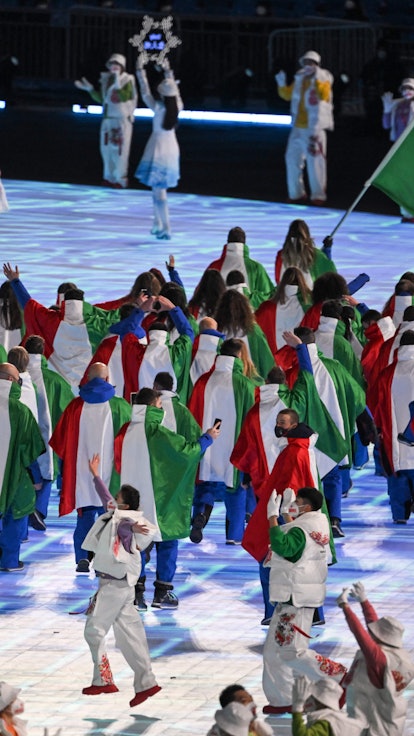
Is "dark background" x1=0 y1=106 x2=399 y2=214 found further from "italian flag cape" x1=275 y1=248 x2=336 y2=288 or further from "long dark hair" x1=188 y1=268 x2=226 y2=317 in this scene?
"long dark hair" x1=188 y1=268 x2=226 y2=317

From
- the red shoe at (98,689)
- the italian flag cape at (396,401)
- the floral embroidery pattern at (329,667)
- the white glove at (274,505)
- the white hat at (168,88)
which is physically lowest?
the red shoe at (98,689)

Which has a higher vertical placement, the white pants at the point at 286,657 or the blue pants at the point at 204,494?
the white pants at the point at 286,657

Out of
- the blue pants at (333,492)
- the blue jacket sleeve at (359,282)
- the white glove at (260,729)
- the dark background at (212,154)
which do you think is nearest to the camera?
the white glove at (260,729)

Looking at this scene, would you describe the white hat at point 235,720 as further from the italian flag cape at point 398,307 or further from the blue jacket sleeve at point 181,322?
the italian flag cape at point 398,307

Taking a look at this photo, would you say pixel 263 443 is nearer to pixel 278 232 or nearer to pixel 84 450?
pixel 84 450

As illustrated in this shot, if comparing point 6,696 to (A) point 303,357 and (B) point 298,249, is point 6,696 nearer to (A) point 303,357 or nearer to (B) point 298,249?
(A) point 303,357

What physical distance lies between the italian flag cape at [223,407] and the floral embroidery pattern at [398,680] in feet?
15.4

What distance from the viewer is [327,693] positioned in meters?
7.58

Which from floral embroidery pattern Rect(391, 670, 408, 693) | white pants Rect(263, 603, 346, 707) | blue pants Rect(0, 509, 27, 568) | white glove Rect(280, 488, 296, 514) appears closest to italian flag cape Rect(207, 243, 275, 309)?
blue pants Rect(0, 509, 27, 568)

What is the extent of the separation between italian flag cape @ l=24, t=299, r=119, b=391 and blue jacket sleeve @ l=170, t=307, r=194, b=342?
2.06ft

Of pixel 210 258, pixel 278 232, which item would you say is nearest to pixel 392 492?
pixel 210 258

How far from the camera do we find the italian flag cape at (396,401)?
43.7 feet

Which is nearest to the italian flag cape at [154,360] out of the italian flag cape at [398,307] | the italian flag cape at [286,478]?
the italian flag cape at [398,307]

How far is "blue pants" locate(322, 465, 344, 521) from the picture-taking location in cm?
1306
